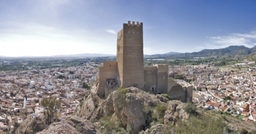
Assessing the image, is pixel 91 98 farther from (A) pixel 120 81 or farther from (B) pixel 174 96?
(B) pixel 174 96

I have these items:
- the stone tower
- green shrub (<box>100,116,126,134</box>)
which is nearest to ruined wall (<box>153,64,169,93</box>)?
the stone tower

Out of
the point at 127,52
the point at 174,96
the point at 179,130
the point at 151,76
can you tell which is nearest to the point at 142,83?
the point at 151,76

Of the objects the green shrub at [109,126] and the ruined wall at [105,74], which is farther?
the ruined wall at [105,74]

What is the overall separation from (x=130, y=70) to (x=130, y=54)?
168 cm

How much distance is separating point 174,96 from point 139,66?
6.99 m

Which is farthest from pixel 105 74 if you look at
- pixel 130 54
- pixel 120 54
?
pixel 130 54

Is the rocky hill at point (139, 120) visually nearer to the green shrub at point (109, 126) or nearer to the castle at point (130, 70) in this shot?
the green shrub at point (109, 126)

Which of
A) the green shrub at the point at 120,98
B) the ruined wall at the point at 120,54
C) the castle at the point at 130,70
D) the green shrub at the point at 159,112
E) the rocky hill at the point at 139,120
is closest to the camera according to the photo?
the rocky hill at the point at 139,120

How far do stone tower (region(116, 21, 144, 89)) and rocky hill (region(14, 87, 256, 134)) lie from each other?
2229 millimetres

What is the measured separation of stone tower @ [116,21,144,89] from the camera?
2119 cm

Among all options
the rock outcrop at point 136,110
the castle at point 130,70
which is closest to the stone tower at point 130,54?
the castle at point 130,70

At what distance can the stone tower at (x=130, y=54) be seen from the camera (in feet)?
69.5

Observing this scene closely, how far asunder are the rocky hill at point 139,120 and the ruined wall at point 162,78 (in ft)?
12.7

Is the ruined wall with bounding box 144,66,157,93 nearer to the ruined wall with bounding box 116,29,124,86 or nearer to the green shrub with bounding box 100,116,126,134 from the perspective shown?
the ruined wall with bounding box 116,29,124,86
